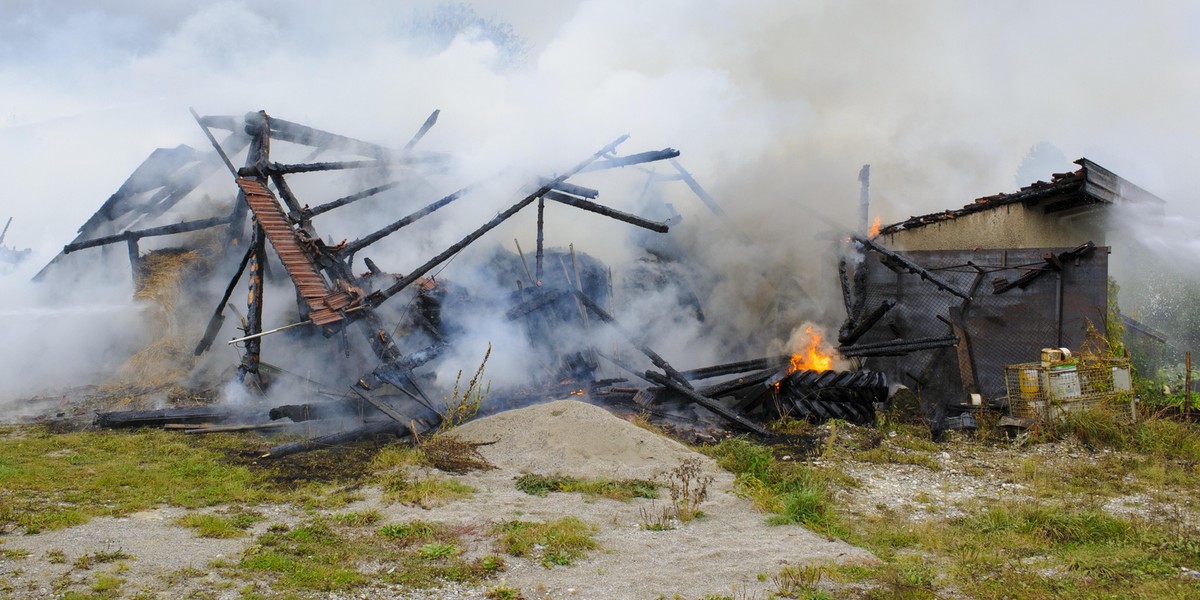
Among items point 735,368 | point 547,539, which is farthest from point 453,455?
point 735,368

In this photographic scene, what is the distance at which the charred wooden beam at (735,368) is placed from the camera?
13133 millimetres

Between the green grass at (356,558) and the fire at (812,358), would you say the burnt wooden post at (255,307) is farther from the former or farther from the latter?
the fire at (812,358)

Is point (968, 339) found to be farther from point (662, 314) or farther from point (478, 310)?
point (478, 310)

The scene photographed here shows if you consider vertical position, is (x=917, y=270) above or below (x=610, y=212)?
below

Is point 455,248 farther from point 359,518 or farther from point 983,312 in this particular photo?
point 983,312

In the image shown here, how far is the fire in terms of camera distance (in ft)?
45.5

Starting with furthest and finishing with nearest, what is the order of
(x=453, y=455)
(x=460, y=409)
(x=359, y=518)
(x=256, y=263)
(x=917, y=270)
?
1. (x=917, y=270)
2. (x=256, y=263)
3. (x=460, y=409)
4. (x=453, y=455)
5. (x=359, y=518)

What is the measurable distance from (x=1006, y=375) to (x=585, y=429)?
617 cm

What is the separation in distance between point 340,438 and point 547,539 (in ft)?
16.0

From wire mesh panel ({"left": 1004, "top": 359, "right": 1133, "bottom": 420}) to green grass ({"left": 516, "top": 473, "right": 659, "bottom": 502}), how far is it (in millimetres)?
5621

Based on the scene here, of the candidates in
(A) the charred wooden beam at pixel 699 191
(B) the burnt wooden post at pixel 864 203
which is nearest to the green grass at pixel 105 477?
(A) the charred wooden beam at pixel 699 191

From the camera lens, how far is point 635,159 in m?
13.8

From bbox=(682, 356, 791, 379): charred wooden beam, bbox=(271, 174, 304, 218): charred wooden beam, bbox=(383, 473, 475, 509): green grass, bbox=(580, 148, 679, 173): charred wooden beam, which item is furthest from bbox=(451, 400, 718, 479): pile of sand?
bbox=(580, 148, 679, 173): charred wooden beam

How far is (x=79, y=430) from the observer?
35.0 ft
